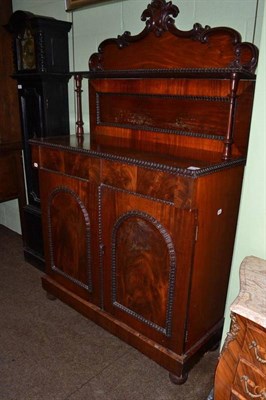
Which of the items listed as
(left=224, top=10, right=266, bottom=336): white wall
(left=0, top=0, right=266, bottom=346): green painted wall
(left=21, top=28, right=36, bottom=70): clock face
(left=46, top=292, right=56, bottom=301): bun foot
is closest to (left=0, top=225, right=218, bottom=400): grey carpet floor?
(left=46, top=292, right=56, bottom=301): bun foot

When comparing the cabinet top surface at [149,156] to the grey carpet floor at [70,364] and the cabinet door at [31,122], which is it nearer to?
the cabinet door at [31,122]

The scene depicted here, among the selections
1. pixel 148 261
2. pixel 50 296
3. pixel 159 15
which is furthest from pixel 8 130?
pixel 148 261

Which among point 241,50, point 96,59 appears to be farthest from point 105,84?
point 241,50

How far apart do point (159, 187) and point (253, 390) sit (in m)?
0.81

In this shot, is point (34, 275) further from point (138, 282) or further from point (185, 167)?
point (185, 167)

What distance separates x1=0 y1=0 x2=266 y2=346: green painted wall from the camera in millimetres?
1309

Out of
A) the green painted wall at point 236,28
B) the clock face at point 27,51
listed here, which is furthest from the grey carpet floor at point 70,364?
the clock face at point 27,51

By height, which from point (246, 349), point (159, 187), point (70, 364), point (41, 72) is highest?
point (41, 72)

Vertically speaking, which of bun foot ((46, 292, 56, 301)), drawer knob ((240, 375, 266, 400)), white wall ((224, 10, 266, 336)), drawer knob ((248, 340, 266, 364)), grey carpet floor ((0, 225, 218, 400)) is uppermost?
white wall ((224, 10, 266, 336))

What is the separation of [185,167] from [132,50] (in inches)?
37.0

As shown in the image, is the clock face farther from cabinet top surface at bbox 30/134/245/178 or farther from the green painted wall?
cabinet top surface at bbox 30/134/245/178

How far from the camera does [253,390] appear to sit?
1.09 metres

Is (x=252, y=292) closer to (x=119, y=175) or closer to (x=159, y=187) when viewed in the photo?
(x=159, y=187)

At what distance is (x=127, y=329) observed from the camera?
1.78 m
